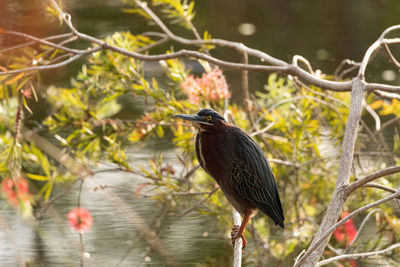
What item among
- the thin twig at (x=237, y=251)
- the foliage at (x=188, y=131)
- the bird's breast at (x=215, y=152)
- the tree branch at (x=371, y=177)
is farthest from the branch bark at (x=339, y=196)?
the foliage at (x=188, y=131)

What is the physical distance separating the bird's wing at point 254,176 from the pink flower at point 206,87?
712mm

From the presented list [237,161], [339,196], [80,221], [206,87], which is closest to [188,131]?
[206,87]

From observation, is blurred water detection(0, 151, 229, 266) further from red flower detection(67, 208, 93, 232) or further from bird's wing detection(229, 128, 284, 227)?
bird's wing detection(229, 128, 284, 227)

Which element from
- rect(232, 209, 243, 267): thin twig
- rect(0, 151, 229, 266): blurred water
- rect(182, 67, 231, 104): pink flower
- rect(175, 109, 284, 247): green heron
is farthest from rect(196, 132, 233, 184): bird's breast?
rect(0, 151, 229, 266): blurred water

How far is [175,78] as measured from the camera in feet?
7.23

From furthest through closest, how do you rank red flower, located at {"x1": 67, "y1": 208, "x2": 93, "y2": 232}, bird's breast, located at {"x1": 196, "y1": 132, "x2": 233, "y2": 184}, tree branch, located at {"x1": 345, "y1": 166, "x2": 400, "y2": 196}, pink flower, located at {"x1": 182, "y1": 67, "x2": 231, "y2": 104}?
red flower, located at {"x1": 67, "y1": 208, "x2": 93, "y2": 232}, pink flower, located at {"x1": 182, "y1": 67, "x2": 231, "y2": 104}, bird's breast, located at {"x1": 196, "y1": 132, "x2": 233, "y2": 184}, tree branch, located at {"x1": 345, "y1": 166, "x2": 400, "y2": 196}

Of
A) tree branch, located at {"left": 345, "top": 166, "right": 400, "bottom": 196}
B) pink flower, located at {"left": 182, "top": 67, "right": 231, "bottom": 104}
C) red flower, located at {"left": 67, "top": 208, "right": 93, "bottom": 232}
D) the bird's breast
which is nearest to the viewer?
tree branch, located at {"left": 345, "top": 166, "right": 400, "bottom": 196}

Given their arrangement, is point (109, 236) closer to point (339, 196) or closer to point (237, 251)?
point (237, 251)

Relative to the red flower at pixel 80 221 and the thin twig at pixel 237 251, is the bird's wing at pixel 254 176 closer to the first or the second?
the thin twig at pixel 237 251

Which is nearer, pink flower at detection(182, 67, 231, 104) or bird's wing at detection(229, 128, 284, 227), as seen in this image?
bird's wing at detection(229, 128, 284, 227)

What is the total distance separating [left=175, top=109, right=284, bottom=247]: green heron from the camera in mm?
1408

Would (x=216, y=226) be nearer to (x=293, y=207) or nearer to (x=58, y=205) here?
(x=293, y=207)

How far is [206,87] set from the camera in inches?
84.4

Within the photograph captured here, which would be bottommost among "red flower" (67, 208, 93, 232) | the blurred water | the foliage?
the blurred water
